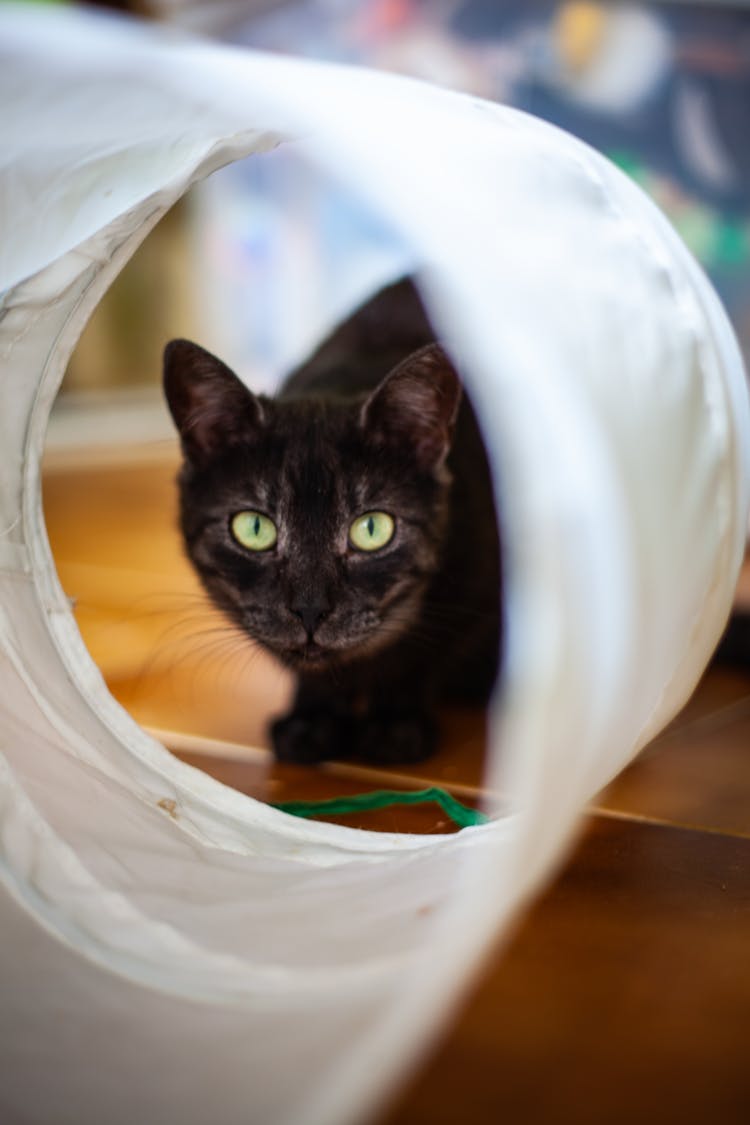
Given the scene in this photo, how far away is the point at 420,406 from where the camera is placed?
Result: 45.5 inches

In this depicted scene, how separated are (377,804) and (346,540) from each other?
30 centimetres

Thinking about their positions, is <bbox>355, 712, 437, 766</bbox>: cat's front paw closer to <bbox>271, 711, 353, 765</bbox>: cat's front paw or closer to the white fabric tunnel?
<bbox>271, 711, 353, 765</bbox>: cat's front paw

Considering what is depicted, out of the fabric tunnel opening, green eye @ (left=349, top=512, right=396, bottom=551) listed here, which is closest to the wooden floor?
the fabric tunnel opening

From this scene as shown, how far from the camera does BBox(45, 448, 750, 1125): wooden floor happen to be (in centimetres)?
69

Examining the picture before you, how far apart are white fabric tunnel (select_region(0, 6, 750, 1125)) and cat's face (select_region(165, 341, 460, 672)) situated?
0.62 ft

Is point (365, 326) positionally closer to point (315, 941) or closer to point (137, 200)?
point (137, 200)

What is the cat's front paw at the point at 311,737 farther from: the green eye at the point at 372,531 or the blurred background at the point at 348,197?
the blurred background at the point at 348,197

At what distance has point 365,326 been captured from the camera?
1566mm

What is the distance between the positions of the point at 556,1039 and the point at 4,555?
0.76 meters

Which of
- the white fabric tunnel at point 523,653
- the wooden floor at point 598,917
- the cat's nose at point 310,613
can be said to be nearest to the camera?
the white fabric tunnel at point 523,653

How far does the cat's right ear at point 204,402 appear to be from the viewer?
3.79ft

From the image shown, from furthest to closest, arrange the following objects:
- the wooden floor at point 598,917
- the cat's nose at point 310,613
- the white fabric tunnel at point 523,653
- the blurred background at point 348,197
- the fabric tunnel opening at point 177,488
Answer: the blurred background at point 348,197
the fabric tunnel opening at point 177,488
the cat's nose at point 310,613
the wooden floor at point 598,917
the white fabric tunnel at point 523,653

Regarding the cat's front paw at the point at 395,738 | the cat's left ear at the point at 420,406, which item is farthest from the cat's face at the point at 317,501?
the cat's front paw at the point at 395,738

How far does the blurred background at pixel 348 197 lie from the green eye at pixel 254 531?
1.26 meters
